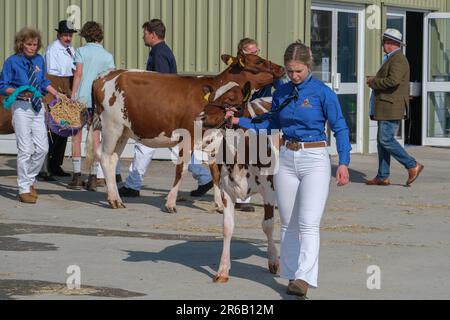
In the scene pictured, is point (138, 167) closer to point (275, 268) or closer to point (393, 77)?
point (393, 77)

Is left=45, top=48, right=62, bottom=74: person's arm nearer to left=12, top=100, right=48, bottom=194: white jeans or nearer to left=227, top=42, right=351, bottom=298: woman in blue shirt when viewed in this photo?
left=12, top=100, right=48, bottom=194: white jeans

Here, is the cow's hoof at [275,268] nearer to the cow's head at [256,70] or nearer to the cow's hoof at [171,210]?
the cow's head at [256,70]

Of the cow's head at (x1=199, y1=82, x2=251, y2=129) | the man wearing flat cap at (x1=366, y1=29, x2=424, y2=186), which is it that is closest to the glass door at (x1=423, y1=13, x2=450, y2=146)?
the man wearing flat cap at (x1=366, y1=29, x2=424, y2=186)

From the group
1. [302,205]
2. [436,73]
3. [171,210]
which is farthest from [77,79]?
[436,73]

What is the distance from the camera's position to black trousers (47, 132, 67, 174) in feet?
57.9

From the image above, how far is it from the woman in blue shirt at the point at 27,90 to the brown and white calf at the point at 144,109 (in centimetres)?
71

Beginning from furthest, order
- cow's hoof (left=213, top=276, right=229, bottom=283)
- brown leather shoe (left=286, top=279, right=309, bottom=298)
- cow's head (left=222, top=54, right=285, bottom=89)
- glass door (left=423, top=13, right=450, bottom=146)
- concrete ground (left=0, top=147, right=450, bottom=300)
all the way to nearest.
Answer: glass door (left=423, top=13, right=450, bottom=146), cow's head (left=222, top=54, right=285, bottom=89), cow's hoof (left=213, top=276, right=229, bottom=283), concrete ground (left=0, top=147, right=450, bottom=300), brown leather shoe (left=286, top=279, right=309, bottom=298)

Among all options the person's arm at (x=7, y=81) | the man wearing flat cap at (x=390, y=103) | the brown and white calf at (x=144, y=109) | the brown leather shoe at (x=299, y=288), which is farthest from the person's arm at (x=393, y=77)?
the brown leather shoe at (x=299, y=288)

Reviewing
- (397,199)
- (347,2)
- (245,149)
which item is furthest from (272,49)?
(245,149)

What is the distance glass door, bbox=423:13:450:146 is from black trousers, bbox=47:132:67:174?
331 inches

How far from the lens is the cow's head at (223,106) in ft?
31.6

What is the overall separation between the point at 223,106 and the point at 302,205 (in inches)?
44.3

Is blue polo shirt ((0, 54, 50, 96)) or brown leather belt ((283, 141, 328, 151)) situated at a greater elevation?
blue polo shirt ((0, 54, 50, 96))

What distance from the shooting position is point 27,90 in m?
14.2
